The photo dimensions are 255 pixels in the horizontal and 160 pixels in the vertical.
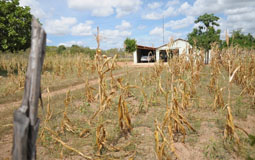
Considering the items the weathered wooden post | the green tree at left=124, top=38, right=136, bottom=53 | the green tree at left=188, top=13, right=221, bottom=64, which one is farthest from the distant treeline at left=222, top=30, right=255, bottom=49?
the green tree at left=124, top=38, right=136, bottom=53

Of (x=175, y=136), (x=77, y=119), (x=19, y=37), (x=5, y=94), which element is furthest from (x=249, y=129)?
(x=19, y=37)

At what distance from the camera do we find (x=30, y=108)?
1054mm

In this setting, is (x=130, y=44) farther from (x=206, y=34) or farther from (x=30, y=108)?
(x=30, y=108)

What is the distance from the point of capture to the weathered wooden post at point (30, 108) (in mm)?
1011

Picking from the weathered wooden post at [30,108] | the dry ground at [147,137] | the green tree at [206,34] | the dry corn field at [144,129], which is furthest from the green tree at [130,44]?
the weathered wooden post at [30,108]

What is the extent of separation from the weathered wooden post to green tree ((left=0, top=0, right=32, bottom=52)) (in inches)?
421

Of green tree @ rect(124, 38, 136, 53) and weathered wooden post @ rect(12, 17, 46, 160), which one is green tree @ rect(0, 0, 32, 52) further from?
green tree @ rect(124, 38, 136, 53)

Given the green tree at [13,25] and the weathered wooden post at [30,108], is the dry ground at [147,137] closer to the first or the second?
the weathered wooden post at [30,108]

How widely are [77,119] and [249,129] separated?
3188 mm

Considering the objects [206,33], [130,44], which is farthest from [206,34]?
[130,44]

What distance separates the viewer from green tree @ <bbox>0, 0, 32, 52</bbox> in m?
9.73

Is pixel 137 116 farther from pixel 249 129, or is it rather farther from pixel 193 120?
pixel 249 129

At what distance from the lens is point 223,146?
237 cm

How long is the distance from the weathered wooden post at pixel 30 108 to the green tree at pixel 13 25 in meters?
10.7
